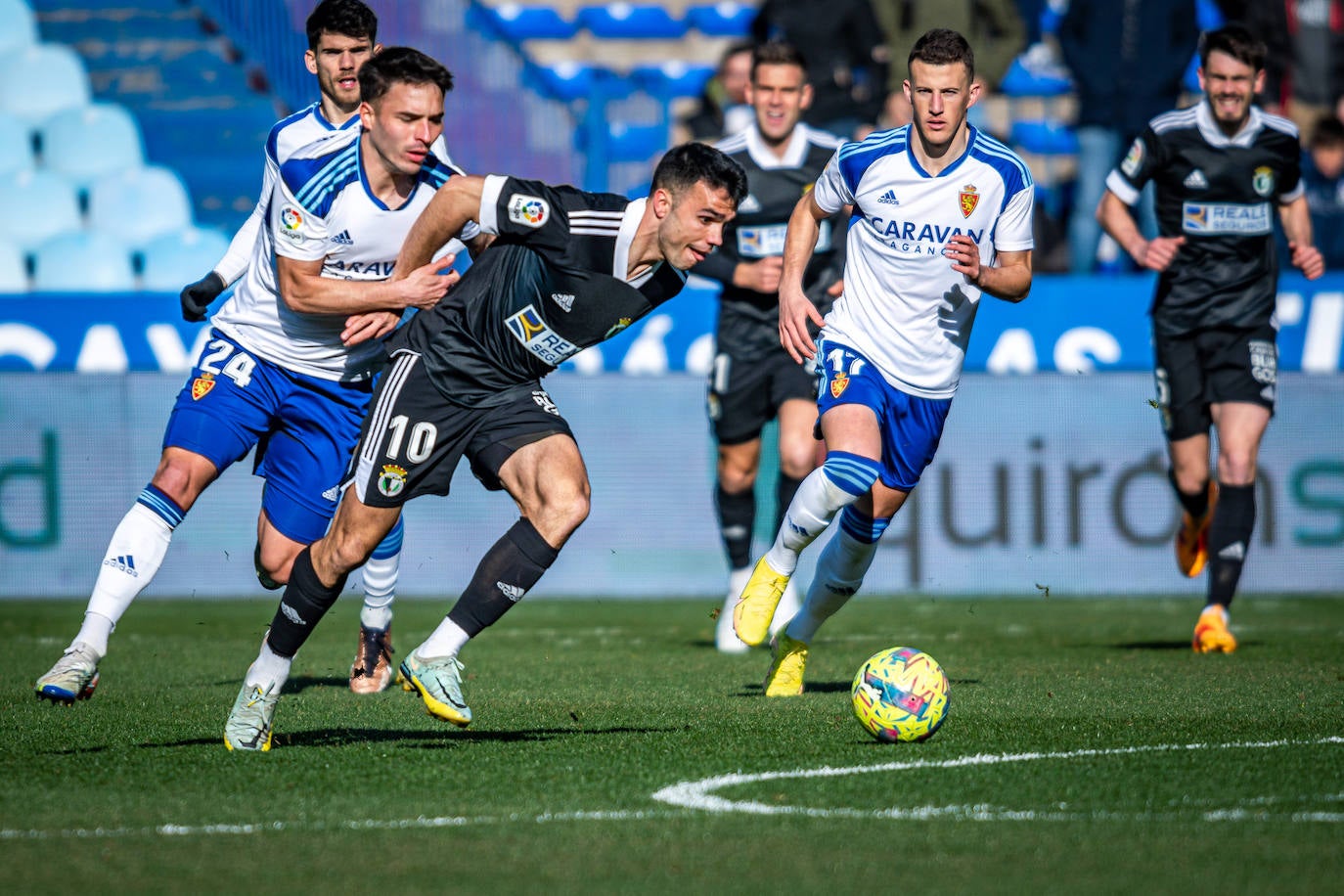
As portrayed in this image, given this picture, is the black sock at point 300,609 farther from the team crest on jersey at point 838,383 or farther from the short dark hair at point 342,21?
the short dark hair at point 342,21

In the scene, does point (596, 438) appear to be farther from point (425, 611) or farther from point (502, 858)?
point (502, 858)

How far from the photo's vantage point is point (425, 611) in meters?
11.5

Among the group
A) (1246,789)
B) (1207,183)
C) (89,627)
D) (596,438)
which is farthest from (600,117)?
(1246,789)

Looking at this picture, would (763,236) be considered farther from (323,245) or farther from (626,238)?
(626,238)

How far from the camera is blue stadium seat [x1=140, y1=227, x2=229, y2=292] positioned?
47.7 ft

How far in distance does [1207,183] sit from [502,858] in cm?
623

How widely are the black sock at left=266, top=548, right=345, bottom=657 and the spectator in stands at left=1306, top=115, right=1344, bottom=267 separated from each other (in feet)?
34.5

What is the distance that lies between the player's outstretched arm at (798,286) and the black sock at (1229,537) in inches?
114

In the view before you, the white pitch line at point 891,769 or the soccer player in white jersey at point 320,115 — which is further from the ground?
the soccer player in white jersey at point 320,115

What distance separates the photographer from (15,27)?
16.9 m

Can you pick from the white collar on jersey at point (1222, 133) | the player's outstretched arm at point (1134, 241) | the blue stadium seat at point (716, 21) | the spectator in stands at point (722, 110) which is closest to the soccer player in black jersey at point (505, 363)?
the player's outstretched arm at point (1134, 241)

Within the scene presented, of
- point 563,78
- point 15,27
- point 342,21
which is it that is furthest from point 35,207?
point 342,21

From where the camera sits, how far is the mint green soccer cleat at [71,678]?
5.41 meters

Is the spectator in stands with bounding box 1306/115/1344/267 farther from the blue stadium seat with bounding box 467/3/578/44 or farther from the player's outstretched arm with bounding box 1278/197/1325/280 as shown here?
the blue stadium seat with bounding box 467/3/578/44
